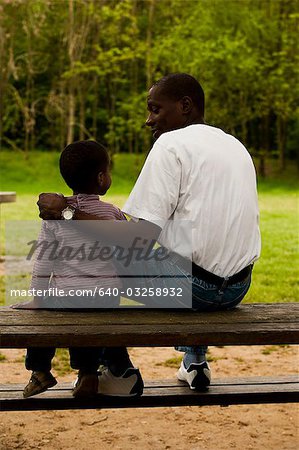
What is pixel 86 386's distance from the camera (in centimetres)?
353

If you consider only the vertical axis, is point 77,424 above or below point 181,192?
below

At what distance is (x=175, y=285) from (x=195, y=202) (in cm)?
35

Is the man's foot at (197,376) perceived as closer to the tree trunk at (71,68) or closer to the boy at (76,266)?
the boy at (76,266)

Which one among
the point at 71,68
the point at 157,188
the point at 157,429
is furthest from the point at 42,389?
the point at 71,68

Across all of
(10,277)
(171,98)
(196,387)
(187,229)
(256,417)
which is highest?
(171,98)

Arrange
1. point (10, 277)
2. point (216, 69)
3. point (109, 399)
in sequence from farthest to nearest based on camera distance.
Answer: point (216, 69), point (10, 277), point (109, 399)

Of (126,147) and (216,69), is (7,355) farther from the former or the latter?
(126,147)

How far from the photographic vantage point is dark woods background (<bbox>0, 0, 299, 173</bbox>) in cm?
3203

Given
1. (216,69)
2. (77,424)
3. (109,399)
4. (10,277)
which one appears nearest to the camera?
(109,399)

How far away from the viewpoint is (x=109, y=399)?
Result: 3.57 metres

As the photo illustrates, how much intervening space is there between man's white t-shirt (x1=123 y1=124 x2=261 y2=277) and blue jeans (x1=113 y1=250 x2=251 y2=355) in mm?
77

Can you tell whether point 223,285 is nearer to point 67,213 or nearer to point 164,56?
point 67,213

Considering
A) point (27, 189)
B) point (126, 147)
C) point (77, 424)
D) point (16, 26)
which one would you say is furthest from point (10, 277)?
point (126, 147)

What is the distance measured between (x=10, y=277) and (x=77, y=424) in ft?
16.2
